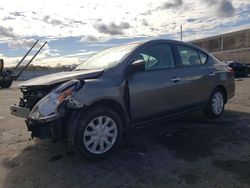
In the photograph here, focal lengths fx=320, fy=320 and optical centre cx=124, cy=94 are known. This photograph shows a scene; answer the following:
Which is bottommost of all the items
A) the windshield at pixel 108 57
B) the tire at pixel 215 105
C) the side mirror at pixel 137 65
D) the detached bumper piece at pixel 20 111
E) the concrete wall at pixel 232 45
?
the tire at pixel 215 105

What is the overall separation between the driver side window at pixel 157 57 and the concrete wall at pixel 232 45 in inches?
1697

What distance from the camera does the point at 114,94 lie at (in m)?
4.45

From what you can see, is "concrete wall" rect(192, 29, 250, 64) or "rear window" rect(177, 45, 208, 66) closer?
"rear window" rect(177, 45, 208, 66)

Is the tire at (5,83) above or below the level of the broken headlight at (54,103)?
below

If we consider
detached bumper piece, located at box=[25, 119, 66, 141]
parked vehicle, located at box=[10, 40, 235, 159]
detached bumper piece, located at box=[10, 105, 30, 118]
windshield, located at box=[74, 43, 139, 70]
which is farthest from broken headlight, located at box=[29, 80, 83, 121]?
windshield, located at box=[74, 43, 139, 70]

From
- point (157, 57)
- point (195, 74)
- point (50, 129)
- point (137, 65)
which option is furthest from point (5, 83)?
point (50, 129)

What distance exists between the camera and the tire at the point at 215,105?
6480 mm

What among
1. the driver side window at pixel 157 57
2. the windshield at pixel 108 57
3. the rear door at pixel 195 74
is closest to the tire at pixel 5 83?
the windshield at pixel 108 57

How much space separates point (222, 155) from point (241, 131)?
1.41 meters

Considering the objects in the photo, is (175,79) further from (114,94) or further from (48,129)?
(48,129)

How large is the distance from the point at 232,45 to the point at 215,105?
156 feet

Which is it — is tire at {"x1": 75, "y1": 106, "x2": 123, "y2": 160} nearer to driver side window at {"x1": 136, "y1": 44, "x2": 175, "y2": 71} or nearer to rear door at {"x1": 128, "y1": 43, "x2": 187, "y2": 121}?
rear door at {"x1": 128, "y1": 43, "x2": 187, "y2": 121}

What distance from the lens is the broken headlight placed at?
13.2ft

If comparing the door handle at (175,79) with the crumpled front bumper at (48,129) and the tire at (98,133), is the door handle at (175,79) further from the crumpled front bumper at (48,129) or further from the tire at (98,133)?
the crumpled front bumper at (48,129)
